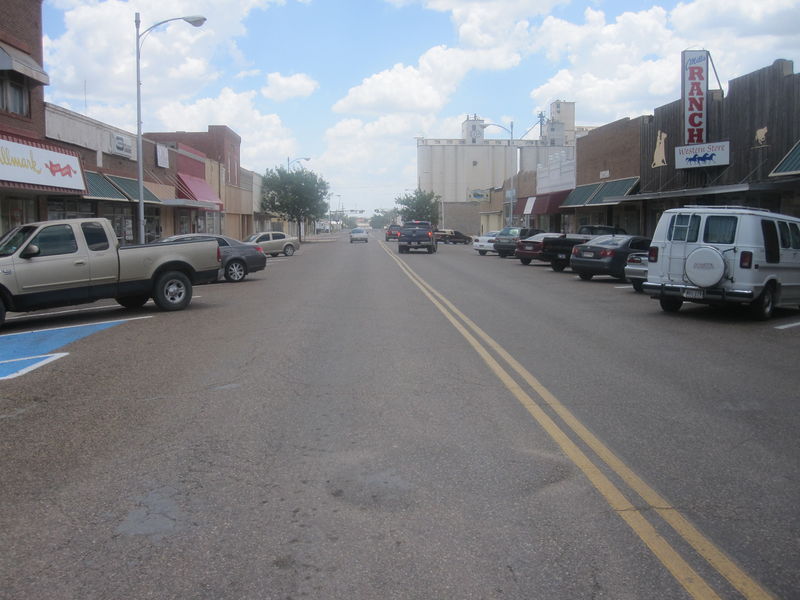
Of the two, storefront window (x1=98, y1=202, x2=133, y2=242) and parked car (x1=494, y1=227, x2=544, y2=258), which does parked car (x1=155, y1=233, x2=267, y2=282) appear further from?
parked car (x1=494, y1=227, x2=544, y2=258)

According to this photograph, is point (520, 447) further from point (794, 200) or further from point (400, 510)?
point (794, 200)

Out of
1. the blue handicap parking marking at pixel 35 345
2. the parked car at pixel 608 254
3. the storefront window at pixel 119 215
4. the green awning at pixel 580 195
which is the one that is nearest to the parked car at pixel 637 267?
the parked car at pixel 608 254

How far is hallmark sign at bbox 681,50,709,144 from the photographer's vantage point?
29641 mm

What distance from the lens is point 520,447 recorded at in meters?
6.07

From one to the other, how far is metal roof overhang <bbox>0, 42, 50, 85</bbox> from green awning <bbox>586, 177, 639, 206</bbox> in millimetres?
25291

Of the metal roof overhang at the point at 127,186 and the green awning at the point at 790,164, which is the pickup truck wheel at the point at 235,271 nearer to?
the metal roof overhang at the point at 127,186

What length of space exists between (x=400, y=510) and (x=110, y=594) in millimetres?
1760

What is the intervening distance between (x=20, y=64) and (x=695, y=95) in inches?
948

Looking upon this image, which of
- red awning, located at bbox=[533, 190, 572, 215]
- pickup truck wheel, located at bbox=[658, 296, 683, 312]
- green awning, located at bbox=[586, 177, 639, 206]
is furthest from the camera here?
red awning, located at bbox=[533, 190, 572, 215]

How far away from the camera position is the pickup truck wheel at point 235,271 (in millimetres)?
25547

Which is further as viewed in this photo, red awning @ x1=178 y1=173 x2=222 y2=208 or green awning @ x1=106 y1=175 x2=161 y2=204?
red awning @ x1=178 y1=173 x2=222 y2=208

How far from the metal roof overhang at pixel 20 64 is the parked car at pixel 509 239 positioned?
76.0 ft

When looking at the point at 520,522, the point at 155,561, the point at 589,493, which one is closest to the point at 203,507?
the point at 155,561

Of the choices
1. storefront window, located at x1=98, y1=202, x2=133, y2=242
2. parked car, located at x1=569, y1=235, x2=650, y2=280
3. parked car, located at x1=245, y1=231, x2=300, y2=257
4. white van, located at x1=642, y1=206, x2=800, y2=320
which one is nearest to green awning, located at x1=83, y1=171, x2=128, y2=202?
storefront window, located at x1=98, y1=202, x2=133, y2=242
